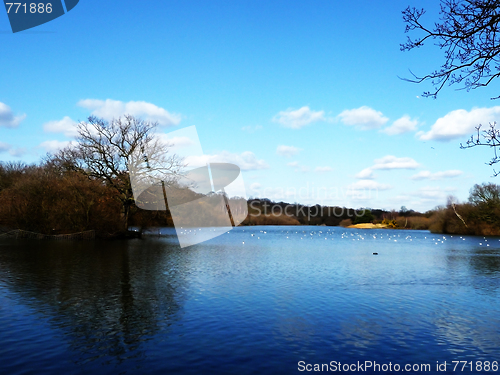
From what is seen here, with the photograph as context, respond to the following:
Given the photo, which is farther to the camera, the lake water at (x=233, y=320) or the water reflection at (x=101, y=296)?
the water reflection at (x=101, y=296)

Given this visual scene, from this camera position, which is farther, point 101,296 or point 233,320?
point 101,296

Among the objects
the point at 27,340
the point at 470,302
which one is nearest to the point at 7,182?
the point at 27,340

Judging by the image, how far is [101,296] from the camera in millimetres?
13109

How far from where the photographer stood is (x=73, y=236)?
38.8 meters

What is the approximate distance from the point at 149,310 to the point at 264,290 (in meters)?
4.95

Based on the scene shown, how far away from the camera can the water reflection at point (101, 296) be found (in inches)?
348

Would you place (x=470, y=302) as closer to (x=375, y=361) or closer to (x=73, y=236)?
(x=375, y=361)

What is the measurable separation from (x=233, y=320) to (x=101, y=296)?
5254 mm

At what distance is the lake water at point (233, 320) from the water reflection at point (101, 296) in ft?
0.14

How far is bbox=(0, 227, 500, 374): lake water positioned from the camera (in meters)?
7.70

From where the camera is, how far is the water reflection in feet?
29.0

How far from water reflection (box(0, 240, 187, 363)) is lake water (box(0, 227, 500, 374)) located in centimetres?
4

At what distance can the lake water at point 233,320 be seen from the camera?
7.70 metres

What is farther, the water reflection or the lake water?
the water reflection
